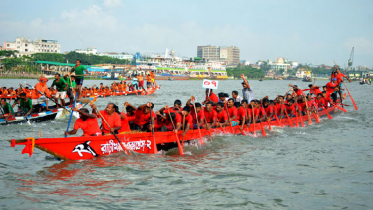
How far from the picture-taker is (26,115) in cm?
1678

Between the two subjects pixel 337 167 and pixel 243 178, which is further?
pixel 337 167

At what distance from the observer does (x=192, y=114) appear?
13.0 meters

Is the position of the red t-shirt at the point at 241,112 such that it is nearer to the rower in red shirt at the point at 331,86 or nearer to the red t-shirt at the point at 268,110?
the red t-shirt at the point at 268,110

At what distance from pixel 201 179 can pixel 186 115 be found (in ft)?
9.73

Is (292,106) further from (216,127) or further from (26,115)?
(26,115)

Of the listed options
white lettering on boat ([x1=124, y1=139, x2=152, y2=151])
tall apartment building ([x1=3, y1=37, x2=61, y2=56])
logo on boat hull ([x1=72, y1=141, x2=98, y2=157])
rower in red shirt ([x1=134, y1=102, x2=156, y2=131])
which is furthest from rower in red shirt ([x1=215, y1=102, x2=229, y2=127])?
tall apartment building ([x1=3, y1=37, x2=61, y2=56])

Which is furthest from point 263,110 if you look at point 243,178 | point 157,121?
point 243,178

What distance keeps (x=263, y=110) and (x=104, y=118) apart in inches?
310

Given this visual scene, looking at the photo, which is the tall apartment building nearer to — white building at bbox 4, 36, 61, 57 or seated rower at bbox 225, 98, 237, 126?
white building at bbox 4, 36, 61, 57

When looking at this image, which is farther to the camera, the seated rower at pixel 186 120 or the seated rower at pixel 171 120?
the seated rower at pixel 186 120

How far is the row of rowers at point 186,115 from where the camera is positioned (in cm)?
1023

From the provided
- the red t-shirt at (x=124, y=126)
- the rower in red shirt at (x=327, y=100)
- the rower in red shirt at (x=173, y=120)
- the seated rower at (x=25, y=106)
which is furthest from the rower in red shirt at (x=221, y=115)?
the rower in red shirt at (x=327, y=100)

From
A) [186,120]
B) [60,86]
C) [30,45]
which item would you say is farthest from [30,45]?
[186,120]

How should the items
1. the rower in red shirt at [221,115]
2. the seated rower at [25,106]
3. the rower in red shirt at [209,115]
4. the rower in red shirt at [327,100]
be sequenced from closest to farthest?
the rower in red shirt at [209,115], the rower in red shirt at [221,115], the seated rower at [25,106], the rower in red shirt at [327,100]
